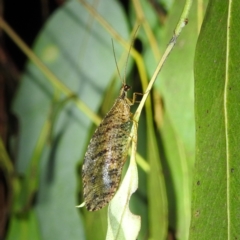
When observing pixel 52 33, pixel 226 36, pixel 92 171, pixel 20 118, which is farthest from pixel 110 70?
pixel 226 36

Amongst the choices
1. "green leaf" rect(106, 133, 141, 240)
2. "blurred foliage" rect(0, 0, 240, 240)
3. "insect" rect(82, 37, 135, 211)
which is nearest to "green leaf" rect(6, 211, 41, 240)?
"blurred foliage" rect(0, 0, 240, 240)

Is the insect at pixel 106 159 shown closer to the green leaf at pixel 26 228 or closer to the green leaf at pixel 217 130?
the green leaf at pixel 217 130

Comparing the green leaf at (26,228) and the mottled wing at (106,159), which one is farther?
the green leaf at (26,228)

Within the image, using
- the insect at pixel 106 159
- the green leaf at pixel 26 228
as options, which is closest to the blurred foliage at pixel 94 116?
the green leaf at pixel 26 228

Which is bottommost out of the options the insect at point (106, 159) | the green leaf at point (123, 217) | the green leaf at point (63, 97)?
the green leaf at point (123, 217)

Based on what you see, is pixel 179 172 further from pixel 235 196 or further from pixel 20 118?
pixel 20 118

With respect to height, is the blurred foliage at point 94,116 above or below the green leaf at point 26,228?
above

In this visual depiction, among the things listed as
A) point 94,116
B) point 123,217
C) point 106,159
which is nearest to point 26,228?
point 94,116
